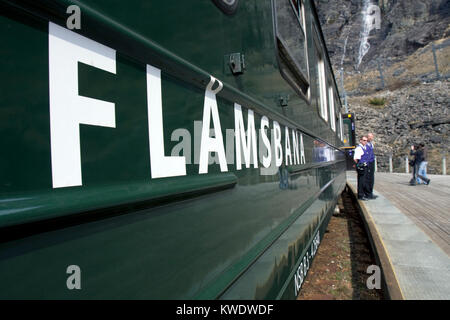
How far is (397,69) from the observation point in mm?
46062

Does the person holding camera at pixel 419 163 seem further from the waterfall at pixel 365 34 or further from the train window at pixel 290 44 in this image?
the waterfall at pixel 365 34

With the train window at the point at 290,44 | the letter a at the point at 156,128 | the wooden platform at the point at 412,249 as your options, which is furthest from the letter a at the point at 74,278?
the wooden platform at the point at 412,249

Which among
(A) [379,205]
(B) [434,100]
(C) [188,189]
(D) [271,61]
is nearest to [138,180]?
(C) [188,189]

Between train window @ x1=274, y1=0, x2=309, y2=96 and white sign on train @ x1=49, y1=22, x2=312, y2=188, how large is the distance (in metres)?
0.82

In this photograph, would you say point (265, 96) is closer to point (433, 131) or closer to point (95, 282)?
point (95, 282)

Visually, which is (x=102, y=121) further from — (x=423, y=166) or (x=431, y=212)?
(x=423, y=166)

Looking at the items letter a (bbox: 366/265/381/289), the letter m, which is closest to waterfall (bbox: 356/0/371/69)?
letter a (bbox: 366/265/381/289)

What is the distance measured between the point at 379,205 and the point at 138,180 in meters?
6.02

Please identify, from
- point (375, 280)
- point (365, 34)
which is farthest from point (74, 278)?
point (365, 34)

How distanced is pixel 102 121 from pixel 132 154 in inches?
4.1

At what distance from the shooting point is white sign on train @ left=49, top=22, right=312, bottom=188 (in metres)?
0.52

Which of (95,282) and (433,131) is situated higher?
(433,131)

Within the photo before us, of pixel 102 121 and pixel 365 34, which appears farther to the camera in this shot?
pixel 365 34

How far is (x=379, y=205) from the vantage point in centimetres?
571
